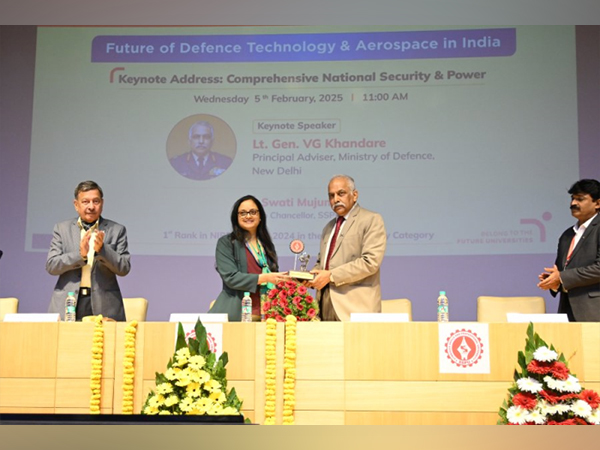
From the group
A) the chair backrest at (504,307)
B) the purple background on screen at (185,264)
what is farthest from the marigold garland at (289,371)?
the purple background on screen at (185,264)

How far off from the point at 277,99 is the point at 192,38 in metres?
0.87

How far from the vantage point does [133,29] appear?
5.75 metres

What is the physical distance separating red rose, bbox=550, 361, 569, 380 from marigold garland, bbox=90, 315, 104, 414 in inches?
82.6

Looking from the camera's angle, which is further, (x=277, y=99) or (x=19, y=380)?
(x=277, y=99)

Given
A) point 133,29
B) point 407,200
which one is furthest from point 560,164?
point 133,29

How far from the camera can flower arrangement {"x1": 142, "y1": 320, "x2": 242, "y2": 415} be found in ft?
7.57

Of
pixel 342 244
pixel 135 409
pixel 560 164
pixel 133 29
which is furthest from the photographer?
pixel 133 29

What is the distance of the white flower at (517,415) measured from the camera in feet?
9.26

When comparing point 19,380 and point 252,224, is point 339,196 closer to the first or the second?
point 252,224

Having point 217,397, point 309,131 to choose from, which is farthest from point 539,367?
point 309,131

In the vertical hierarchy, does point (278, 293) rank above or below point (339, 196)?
below

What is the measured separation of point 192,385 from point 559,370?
5.04 feet

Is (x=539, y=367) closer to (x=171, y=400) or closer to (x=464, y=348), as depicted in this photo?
(x=464, y=348)

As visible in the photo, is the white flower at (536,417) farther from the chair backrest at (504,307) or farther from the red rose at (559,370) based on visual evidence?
the chair backrest at (504,307)
